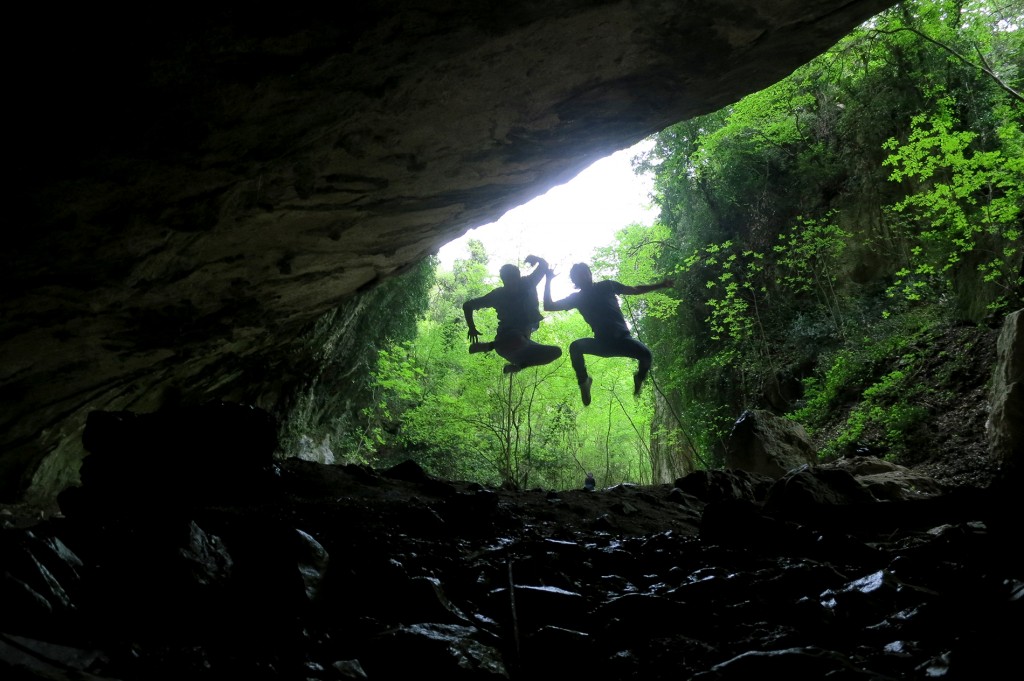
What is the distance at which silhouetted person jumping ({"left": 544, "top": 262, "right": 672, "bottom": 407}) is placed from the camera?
652cm

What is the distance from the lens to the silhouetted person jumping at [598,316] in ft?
21.4

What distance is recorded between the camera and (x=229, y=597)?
219cm

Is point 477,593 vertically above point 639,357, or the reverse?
point 639,357

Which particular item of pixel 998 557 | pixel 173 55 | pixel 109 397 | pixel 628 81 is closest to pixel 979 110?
pixel 628 81

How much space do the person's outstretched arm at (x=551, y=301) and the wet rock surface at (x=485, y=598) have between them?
3.27m

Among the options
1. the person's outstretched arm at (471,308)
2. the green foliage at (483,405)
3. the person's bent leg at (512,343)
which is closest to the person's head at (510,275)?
the person's outstretched arm at (471,308)

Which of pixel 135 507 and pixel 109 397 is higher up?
pixel 109 397

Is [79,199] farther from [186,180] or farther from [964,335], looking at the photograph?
[964,335]

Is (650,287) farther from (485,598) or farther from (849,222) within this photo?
(849,222)

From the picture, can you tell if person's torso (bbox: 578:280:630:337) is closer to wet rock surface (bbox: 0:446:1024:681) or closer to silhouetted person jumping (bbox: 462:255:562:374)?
silhouetted person jumping (bbox: 462:255:562:374)

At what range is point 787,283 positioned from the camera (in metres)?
13.8

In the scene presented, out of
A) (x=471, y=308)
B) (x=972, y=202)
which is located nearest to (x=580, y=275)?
(x=471, y=308)

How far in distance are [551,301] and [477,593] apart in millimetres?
4371

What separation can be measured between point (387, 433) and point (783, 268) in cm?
1245
